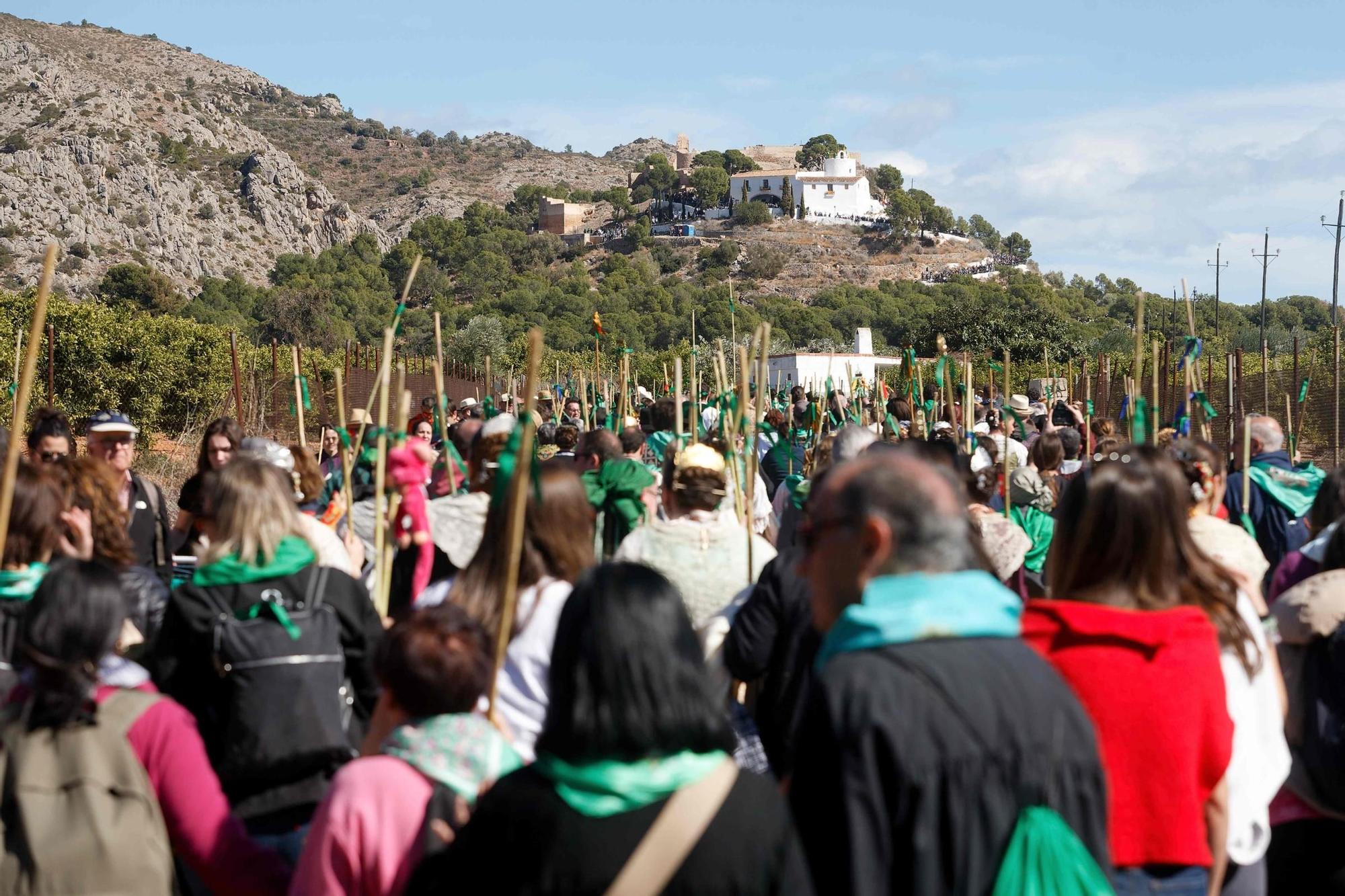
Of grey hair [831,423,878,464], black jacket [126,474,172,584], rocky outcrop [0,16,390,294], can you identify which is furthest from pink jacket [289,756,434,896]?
rocky outcrop [0,16,390,294]

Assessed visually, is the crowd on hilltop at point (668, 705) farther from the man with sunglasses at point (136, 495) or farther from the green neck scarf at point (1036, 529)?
the green neck scarf at point (1036, 529)

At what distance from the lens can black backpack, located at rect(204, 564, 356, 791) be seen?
3523 mm

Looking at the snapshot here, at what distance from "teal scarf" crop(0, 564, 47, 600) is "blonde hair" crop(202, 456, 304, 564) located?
0.41m

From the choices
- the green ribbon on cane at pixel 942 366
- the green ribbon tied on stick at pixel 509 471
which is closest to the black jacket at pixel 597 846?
the green ribbon tied on stick at pixel 509 471

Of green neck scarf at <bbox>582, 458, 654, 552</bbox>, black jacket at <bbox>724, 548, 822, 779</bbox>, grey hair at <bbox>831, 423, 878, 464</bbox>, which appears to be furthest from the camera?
green neck scarf at <bbox>582, 458, 654, 552</bbox>

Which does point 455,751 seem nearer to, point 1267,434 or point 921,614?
point 921,614

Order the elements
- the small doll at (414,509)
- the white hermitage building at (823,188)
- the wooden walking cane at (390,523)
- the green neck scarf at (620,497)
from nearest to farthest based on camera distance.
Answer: the wooden walking cane at (390,523), the small doll at (414,509), the green neck scarf at (620,497), the white hermitage building at (823,188)

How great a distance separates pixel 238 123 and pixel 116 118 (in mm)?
27620

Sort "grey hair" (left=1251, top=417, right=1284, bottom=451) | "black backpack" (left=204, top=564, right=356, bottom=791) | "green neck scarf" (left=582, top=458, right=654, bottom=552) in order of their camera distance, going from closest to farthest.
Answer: "black backpack" (left=204, top=564, right=356, bottom=791) → "green neck scarf" (left=582, top=458, right=654, bottom=552) → "grey hair" (left=1251, top=417, right=1284, bottom=451)

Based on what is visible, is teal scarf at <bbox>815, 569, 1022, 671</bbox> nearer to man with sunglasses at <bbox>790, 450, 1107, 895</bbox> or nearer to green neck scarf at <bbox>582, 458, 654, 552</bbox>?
man with sunglasses at <bbox>790, 450, 1107, 895</bbox>

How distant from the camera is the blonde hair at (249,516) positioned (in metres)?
3.77

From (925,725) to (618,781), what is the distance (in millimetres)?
504

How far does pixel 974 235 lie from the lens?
7165 inches

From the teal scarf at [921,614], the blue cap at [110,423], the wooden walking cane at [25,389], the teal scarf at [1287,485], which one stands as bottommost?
the teal scarf at [1287,485]
